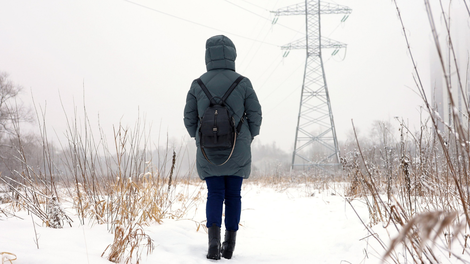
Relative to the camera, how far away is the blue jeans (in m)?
1.86

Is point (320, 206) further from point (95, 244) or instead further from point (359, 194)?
point (95, 244)

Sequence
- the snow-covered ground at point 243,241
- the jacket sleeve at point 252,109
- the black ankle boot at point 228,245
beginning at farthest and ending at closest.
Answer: the jacket sleeve at point 252,109
the black ankle boot at point 228,245
the snow-covered ground at point 243,241

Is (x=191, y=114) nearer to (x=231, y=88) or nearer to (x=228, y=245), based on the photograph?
(x=231, y=88)

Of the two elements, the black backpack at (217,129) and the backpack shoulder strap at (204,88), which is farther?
the backpack shoulder strap at (204,88)

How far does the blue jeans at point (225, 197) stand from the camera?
186 cm

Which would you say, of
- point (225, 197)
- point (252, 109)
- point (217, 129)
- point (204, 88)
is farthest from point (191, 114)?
point (225, 197)

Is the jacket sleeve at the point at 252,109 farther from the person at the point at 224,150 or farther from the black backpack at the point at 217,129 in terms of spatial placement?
the black backpack at the point at 217,129

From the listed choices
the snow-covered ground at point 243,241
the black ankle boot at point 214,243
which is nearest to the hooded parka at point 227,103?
the black ankle boot at point 214,243

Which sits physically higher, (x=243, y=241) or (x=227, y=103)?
(x=227, y=103)

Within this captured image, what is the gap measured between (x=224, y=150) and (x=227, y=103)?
335 millimetres

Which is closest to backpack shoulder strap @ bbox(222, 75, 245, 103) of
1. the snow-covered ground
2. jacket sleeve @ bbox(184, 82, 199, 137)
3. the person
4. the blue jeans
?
the person

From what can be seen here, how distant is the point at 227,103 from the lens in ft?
6.24

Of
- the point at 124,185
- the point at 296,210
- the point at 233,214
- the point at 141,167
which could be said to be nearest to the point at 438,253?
the point at 233,214

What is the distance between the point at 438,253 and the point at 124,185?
2.05 m
